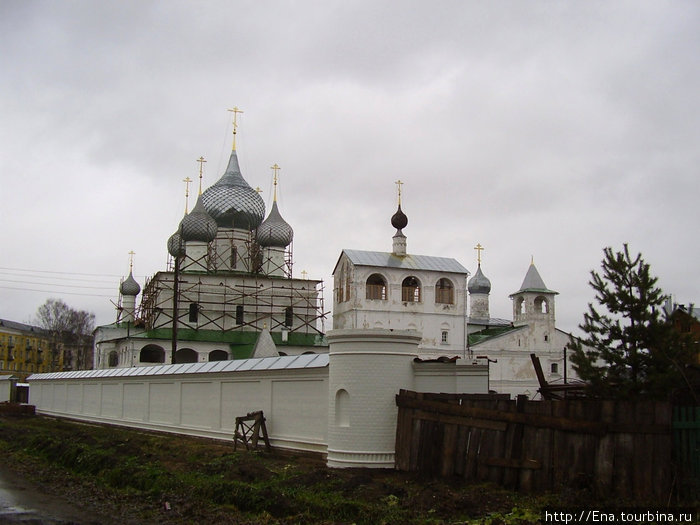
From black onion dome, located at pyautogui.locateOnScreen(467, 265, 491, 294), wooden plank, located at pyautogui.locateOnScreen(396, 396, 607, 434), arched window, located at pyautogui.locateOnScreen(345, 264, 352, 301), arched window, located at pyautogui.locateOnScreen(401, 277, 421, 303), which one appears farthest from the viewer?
black onion dome, located at pyautogui.locateOnScreen(467, 265, 491, 294)

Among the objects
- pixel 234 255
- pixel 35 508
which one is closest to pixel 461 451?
pixel 35 508

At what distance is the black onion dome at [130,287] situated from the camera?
54.2 m

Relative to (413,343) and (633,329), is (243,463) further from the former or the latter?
(633,329)

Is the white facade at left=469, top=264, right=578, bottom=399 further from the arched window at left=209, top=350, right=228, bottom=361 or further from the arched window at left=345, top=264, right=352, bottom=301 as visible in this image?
the arched window at left=209, top=350, right=228, bottom=361

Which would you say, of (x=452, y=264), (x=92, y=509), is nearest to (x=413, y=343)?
(x=92, y=509)

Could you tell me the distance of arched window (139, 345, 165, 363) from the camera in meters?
43.4

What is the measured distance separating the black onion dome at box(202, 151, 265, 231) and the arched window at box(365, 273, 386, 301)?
10.2 meters

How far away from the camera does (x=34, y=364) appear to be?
82750 millimetres

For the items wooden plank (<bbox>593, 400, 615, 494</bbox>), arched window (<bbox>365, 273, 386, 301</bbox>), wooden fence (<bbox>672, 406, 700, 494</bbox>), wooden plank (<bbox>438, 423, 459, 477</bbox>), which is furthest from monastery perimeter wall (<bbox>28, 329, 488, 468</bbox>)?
arched window (<bbox>365, 273, 386, 301</bbox>)

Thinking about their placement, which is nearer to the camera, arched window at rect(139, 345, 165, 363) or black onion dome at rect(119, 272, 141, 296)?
arched window at rect(139, 345, 165, 363)

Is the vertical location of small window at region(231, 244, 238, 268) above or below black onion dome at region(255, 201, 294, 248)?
below

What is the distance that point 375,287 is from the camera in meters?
42.1

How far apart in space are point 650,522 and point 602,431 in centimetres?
176

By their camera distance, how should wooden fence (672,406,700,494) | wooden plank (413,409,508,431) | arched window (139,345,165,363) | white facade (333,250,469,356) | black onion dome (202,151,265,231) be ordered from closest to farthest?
wooden fence (672,406,700,494) < wooden plank (413,409,508,431) < white facade (333,250,469,356) < arched window (139,345,165,363) < black onion dome (202,151,265,231)
